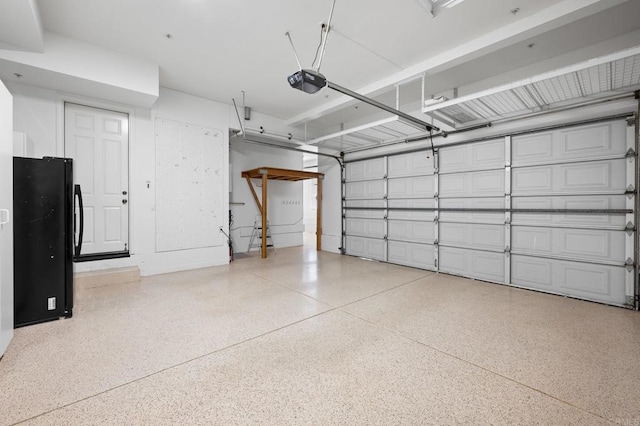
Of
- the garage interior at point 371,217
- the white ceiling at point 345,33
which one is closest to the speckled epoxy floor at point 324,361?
the garage interior at point 371,217

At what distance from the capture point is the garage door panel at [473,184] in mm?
4730

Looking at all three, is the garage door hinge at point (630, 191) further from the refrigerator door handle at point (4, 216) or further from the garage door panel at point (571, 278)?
the refrigerator door handle at point (4, 216)

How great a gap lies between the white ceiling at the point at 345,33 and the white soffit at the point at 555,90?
1.82ft

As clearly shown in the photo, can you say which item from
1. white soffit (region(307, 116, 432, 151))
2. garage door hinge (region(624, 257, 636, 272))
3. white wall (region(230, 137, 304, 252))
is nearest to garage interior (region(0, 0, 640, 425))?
garage door hinge (region(624, 257, 636, 272))

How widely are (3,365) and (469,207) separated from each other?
6.19 m

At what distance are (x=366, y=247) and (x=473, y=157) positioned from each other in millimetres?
3190

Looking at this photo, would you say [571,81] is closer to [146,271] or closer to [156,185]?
[156,185]

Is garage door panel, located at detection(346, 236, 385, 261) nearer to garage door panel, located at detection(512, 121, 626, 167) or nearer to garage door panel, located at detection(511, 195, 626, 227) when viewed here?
garage door panel, located at detection(511, 195, 626, 227)

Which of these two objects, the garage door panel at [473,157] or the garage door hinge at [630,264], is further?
the garage door panel at [473,157]

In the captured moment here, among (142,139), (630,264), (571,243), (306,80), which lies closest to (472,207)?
(571,243)

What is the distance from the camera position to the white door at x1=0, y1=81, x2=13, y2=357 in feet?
7.20

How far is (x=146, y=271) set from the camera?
5074mm

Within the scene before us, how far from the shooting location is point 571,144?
3982 millimetres

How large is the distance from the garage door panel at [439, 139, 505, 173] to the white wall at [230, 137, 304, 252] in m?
4.68
